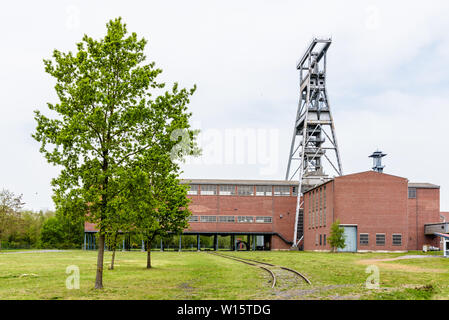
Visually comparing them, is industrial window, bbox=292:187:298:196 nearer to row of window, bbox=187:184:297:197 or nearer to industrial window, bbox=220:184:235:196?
row of window, bbox=187:184:297:197

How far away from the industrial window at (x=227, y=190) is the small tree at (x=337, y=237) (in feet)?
91.4

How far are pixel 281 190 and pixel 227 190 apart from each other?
33.4 ft

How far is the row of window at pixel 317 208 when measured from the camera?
7606 cm

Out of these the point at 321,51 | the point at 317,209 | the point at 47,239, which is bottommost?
A: the point at 47,239

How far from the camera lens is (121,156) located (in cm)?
1919

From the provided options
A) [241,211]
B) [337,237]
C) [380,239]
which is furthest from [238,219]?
[380,239]

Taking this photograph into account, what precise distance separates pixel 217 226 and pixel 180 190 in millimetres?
57766

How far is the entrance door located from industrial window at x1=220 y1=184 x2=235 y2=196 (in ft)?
89.3

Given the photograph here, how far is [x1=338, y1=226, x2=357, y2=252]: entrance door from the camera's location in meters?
69.0

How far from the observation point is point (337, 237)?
6606cm

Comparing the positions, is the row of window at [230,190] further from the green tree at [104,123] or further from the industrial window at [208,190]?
the green tree at [104,123]
